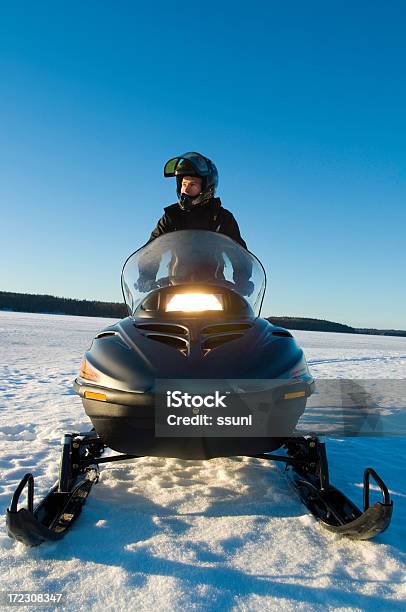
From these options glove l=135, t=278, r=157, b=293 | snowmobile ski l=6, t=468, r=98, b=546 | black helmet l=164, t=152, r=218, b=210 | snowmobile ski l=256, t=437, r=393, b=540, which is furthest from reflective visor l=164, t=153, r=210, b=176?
snowmobile ski l=6, t=468, r=98, b=546

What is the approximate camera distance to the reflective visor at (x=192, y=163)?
405 centimetres

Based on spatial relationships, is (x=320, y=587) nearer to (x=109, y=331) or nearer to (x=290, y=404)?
(x=290, y=404)

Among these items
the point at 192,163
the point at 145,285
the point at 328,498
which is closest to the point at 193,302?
the point at 145,285

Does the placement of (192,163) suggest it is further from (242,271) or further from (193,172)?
(242,271)

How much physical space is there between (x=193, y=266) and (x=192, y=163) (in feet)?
3.90

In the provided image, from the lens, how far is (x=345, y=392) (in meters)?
7.43

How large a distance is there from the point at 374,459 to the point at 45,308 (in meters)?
74.0

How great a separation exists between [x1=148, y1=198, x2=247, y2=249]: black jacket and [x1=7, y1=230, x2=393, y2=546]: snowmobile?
141cm

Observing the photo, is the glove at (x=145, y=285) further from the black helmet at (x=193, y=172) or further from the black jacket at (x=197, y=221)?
the black helmet at (x=193, y=172)

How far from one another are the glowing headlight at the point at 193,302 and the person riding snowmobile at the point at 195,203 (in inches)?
41.0

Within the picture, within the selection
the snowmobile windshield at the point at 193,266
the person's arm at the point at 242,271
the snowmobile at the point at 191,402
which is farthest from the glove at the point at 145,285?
the person's arm at the point at 242,271

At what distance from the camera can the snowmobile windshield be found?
11.1 ft

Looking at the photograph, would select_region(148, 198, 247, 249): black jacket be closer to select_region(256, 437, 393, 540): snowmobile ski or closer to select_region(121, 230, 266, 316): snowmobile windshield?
select_region(121, 230, 266, 316): snowmobile windshield

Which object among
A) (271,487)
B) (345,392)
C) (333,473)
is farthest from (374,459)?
(345,392)
